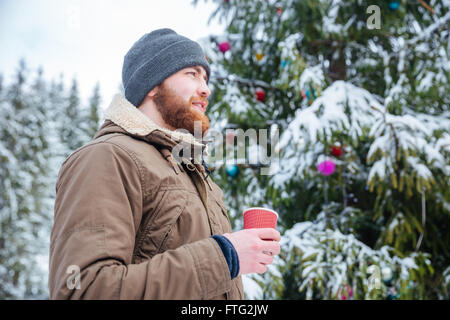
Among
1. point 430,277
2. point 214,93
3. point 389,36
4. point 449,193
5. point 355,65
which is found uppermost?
point 389,36

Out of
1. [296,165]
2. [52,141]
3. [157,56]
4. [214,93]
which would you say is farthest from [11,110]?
[157,56]

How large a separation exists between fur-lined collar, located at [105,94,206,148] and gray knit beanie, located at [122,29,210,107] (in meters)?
0.28

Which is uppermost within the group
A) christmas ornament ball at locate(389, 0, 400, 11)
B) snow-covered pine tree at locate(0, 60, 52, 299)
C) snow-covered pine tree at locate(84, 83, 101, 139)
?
snow-covered pine tree at locate(84, 83, 101, 139)

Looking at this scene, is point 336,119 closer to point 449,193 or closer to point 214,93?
point 449,193

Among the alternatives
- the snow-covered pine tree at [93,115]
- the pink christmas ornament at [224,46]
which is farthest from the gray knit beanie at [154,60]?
the snow-covered pine tree at [93,115]

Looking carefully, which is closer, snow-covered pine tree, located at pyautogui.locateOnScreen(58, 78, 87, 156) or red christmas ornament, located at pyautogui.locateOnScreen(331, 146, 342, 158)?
red christmas ornament, located at pyautogui.locateOnScreen(331, 146, 342, 158)

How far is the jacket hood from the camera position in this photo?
70.2 inches

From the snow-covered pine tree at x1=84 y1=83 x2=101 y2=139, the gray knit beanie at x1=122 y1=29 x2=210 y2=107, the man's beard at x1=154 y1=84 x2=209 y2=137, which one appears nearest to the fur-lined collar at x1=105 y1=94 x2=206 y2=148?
the man's beard at x1=154 y1=84 x2=209 y2=137

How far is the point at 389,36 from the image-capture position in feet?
18.1

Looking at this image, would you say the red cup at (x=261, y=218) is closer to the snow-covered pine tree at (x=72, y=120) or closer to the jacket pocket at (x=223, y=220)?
the jacket pocket at (x=223, y=220)

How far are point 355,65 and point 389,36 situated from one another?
0.65 metres

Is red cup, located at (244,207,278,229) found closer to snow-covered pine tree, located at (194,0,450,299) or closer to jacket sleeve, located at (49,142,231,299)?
jacket sleeve, located at (49,142,231,299)

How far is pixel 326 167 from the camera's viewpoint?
14.5 ft

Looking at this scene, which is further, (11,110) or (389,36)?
(11,110)
